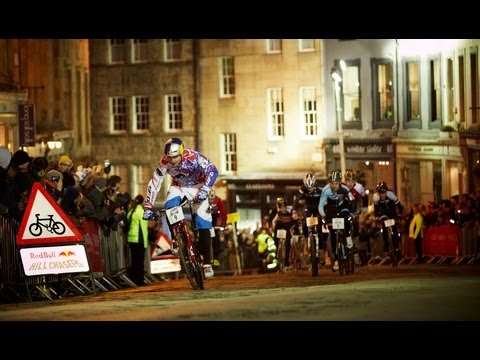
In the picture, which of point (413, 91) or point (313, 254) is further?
point (413, 91)

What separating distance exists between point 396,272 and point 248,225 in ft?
108

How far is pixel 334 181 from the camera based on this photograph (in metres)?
27.9

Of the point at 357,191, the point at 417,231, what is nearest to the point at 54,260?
the point at 357,191

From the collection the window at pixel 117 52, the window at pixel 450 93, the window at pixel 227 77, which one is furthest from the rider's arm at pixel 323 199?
the window at pixel 117 52

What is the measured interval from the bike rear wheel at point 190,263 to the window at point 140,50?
43413 mm

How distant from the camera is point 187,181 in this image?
22.3m

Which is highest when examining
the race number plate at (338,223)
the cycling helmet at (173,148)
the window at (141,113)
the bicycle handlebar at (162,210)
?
the window at (141,113)

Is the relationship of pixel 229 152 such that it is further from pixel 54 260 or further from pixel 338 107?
pixel 54 260

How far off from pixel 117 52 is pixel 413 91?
55.1 ft

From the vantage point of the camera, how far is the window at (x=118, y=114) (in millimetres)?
67312

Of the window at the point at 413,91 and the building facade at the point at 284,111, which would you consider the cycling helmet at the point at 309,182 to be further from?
the window at the point at 413,91
